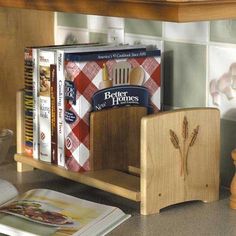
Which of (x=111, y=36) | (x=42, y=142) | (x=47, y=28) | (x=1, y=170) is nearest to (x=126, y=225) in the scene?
(x=42, y=142)

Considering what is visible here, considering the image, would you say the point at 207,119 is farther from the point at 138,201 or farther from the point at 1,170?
the point at 1,170

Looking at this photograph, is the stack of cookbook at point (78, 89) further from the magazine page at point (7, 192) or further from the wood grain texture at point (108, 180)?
the magazine page at point (7, 192)

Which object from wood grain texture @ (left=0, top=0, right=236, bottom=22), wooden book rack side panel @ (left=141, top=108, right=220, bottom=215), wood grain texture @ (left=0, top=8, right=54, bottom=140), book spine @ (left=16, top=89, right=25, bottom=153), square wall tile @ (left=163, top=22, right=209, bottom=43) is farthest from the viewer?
wood grain texture @ (left=0, top=8, right=54, bottom=140)

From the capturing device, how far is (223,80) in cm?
169

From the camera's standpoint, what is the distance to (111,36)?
2.01 m

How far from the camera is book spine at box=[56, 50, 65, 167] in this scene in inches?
65.9

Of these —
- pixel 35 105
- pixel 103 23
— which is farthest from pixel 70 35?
pixel 35 105

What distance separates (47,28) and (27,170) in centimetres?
49

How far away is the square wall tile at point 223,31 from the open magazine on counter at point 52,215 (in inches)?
17.9

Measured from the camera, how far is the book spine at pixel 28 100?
1.80 m

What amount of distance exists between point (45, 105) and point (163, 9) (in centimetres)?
47

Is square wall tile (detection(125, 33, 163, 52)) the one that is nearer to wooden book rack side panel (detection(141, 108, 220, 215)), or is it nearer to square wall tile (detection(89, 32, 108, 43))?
square wall tile (detection(89, 32, 108, 43))

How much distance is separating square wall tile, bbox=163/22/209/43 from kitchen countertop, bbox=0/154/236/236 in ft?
1.13

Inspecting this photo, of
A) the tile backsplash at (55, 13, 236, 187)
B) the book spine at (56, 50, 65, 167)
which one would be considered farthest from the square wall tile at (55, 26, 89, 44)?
the book spine at (56, 50, 65, 167)
